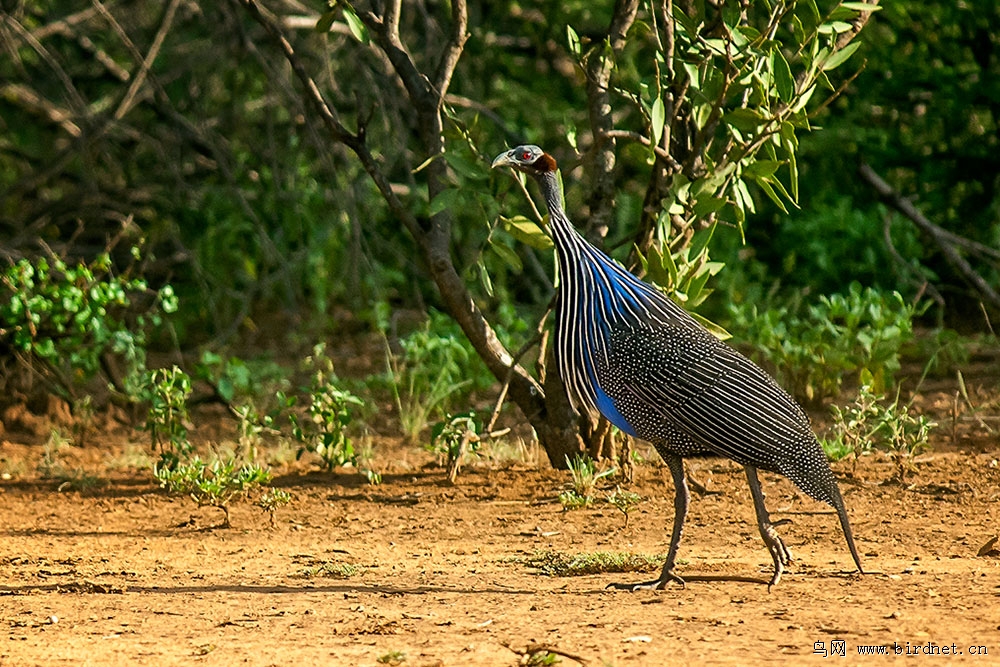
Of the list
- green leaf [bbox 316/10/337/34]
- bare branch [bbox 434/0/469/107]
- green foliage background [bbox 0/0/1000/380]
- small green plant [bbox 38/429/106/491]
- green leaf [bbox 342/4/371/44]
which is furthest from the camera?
green foliage background [bbox 0/0/1000/380]

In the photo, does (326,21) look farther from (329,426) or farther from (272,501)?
(272,501)

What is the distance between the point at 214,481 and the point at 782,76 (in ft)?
9.68

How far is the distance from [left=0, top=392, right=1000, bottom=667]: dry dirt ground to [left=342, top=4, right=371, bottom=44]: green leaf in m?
2.05

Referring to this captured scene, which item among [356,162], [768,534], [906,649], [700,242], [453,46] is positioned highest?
[453,46]

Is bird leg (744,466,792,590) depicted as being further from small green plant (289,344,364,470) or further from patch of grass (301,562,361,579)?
small green plant (289,344,364,470)

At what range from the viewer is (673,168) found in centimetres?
578

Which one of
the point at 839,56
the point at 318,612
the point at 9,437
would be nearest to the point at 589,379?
the point at 318,612

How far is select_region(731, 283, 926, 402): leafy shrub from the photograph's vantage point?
7051 mm

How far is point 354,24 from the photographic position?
567 cm

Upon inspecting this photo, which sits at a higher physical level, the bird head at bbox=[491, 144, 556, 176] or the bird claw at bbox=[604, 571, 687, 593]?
the bird head at bbox=[491, 144, 556, 176]

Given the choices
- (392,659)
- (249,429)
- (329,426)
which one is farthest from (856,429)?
(392,659)

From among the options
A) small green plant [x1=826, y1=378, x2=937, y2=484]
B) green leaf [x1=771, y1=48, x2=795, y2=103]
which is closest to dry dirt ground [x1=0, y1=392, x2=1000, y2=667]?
small green plant [x1=826, y1=378, x2=937, y2=484]

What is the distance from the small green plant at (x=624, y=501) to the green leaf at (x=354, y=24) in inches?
86.5

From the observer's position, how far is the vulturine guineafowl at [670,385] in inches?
174
